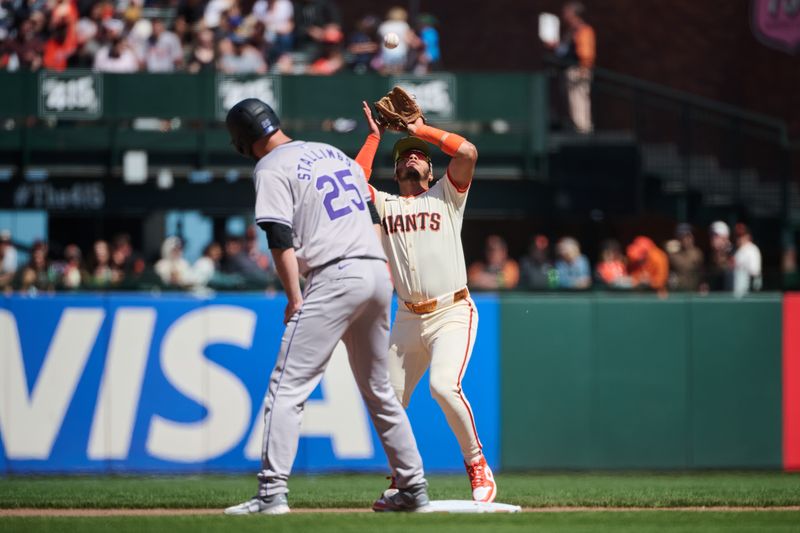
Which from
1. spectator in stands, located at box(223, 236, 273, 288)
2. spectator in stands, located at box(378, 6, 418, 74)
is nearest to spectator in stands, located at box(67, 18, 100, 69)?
spectator in stands, located at box(223, 236, 273, 288)

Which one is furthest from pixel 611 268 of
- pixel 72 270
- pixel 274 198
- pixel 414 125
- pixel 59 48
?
pixel 274 198

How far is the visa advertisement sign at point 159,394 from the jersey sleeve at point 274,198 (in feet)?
15.2

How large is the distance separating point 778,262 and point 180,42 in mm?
8302

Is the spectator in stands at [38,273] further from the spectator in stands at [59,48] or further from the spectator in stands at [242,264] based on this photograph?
the spectator in stands at [59,48]

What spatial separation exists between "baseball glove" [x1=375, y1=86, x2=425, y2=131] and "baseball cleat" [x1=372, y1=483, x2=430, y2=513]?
2017 mm

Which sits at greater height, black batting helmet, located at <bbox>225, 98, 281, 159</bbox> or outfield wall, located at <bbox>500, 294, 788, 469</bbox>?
black batting helmet, located at <bbox>225, 98, 281, 159</bbox>

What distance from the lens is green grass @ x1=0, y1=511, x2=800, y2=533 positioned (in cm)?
610

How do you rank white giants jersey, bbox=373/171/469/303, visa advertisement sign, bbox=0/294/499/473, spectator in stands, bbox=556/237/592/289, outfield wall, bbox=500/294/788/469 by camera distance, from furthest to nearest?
spectator in stands, bbox=556/237/592/289
outfield wall, bbox=500/294/788/469
visa advertisement sign, bbox=0/294/499/473
white giants jersey, bbox=373/171/469/303

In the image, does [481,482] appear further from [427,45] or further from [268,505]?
[427,45]

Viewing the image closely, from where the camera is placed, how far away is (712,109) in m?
17.8

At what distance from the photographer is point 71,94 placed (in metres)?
16.6

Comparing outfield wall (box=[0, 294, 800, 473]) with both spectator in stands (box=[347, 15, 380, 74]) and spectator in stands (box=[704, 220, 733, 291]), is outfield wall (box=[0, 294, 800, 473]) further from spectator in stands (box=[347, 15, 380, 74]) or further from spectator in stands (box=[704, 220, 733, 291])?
spectator in stands (box=[347, 15, 380, 74])

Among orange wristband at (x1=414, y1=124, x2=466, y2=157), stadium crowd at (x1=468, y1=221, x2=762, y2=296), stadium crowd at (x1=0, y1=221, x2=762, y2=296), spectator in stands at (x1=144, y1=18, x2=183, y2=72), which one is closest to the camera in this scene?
orange wristband at (x1=414, y1=124, x2=466, y2=157)

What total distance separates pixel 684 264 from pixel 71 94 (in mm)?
7804
